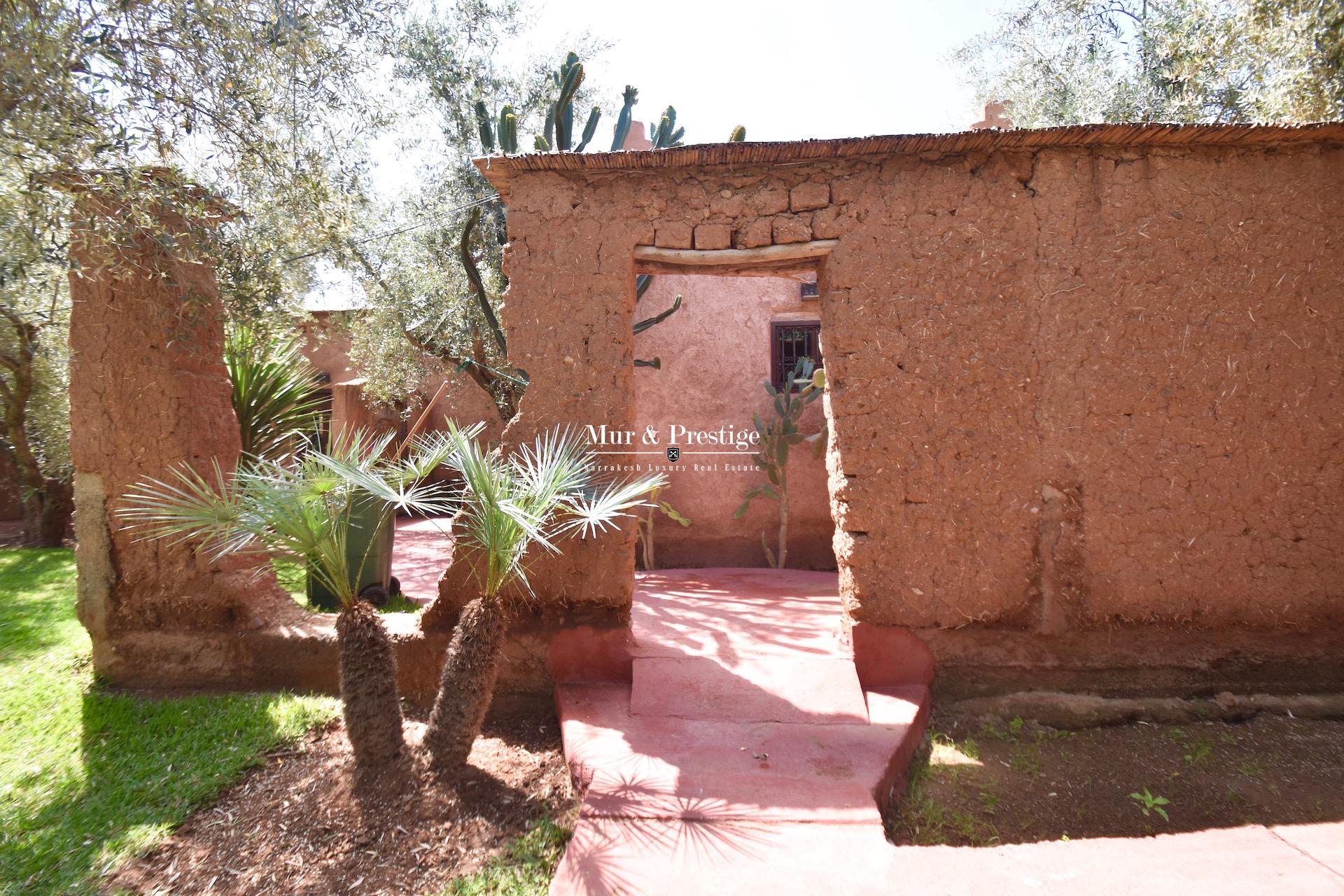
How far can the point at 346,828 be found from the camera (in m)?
2.84

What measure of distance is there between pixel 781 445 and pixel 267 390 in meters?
4.98

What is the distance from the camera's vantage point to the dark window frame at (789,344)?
873cm

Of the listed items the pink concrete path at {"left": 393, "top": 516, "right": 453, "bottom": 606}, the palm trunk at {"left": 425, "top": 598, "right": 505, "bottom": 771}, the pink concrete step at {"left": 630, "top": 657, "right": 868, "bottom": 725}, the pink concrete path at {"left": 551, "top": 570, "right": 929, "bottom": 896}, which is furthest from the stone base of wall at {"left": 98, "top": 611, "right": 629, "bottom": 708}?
the pink concrete path at {"left": 393, "top": 516, "right": 453, "bottom": 606}

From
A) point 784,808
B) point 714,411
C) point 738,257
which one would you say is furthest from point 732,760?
point 714,411

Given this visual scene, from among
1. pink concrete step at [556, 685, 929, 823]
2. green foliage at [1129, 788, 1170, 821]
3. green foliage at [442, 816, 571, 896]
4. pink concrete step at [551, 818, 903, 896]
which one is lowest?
green foliage at [1129, 788, 1170, 821]

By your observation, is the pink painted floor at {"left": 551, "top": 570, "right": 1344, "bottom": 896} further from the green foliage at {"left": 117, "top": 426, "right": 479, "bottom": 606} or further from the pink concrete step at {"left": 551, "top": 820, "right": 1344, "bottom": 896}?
the green foliage at {"left": 117, "top": 426, "right": 479, "bottom": 606}

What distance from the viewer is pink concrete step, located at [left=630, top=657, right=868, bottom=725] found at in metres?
3.58

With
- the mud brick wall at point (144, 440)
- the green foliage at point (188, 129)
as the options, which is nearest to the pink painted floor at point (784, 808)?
the mud brick wall at point (144, 440)

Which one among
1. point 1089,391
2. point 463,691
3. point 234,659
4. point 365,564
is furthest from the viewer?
point 365,564

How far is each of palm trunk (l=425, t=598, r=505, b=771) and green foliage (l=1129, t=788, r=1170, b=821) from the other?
2990 mm

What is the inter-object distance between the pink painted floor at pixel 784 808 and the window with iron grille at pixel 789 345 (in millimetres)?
4773

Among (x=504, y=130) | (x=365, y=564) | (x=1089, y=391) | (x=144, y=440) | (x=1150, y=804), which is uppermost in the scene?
(x=504, y=130)

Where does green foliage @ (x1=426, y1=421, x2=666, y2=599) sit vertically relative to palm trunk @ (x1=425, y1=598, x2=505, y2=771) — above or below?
above

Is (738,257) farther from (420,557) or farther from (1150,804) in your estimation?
(420,557)
